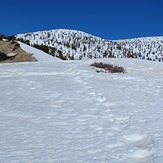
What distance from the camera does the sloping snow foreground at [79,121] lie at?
4875mm

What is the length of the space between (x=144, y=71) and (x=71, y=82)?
19.8 ft

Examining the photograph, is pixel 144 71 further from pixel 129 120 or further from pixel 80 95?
pixel 129 120

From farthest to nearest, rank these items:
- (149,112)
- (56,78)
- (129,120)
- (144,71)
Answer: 1. (144,71)
2. (56,78)
3. (149,112)
4. (129,120)

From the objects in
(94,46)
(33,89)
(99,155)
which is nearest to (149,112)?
(99,155)

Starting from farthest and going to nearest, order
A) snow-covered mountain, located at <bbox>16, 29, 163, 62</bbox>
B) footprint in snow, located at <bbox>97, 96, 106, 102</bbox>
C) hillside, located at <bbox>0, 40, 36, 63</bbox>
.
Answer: snow-covered mountain, located at <bbox>16, 29, 163, 62</bbox> < hillside, located at <bbox>0, 40, 36, 63</bbox> < footprint in snow, located at <bbox>97, 96, 106, 102</bbox>

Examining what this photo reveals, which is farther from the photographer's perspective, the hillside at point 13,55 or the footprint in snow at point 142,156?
the hillside at point 13,55

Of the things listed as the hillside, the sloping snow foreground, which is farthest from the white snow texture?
the hillside

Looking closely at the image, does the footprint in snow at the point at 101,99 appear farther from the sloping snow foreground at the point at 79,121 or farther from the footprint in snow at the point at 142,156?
the footprint in snow at the point at 142,156

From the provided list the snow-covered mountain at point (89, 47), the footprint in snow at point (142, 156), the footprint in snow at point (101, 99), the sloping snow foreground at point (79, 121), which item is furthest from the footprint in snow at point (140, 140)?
the snow-covered mountain at point (89, 47)

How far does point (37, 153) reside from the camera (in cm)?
485

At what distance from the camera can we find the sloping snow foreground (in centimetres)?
487

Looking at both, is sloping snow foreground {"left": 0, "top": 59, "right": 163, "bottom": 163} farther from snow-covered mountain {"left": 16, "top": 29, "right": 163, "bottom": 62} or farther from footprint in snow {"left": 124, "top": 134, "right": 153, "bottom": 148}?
snow-covered mountain {"left": 16, "top": 29, "right": 163, "bottom": 62}

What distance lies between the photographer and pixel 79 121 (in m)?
6.75

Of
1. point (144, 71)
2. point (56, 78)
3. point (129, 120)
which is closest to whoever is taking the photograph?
point (129, 120)
